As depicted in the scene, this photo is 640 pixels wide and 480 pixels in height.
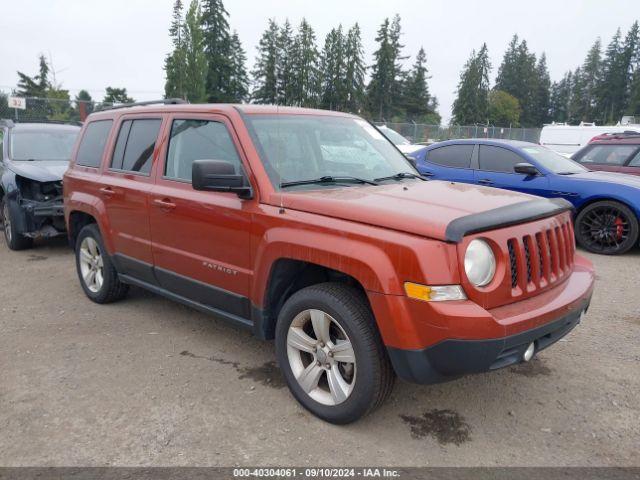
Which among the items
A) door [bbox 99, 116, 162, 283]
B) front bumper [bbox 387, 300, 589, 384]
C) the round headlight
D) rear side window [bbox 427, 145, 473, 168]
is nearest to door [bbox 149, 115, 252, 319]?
door [bbox 99, 116, 162, 283]

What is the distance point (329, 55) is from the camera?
219ft

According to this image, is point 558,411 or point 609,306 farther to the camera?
point 609,306

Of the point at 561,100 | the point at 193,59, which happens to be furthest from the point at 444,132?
the point at 561,100

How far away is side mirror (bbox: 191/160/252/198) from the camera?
3182 millimetres

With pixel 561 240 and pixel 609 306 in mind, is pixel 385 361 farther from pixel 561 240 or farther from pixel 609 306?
pixel 609 306

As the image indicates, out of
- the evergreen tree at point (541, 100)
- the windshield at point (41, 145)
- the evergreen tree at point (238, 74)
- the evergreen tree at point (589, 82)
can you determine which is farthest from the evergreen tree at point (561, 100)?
the windshield at point (41, 145)

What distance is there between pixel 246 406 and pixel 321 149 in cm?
187

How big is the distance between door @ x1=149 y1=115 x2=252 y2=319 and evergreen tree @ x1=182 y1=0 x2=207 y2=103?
5366 cm

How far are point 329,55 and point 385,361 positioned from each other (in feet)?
224

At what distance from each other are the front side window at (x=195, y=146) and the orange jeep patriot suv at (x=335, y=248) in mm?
12

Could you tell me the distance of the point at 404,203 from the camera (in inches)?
119

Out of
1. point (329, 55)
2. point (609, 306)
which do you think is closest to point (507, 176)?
point (609, 306)

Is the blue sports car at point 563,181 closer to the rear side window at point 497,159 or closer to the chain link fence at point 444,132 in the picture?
the rear side window at point 497,159

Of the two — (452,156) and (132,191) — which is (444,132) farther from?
(132,191)
